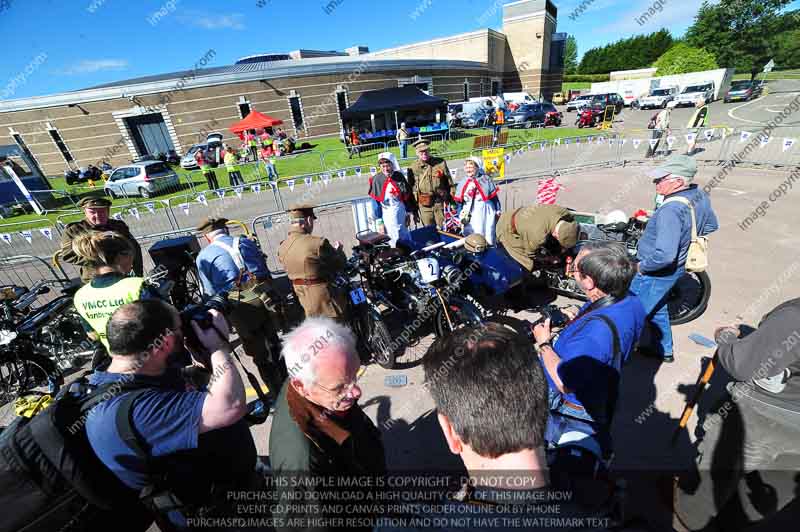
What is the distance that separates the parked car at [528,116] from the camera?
24.6 meters

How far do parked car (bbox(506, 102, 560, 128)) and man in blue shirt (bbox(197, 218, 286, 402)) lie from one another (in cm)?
2605

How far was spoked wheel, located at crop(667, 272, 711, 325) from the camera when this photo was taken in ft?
13.2

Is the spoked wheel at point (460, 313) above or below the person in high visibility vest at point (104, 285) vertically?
below

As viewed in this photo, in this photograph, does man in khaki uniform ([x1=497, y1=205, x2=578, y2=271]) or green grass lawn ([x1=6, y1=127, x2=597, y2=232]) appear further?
green grass lawn ([x1=6, y1=127, x2=597, y2=232])

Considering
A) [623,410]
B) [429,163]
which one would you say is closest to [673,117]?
[429,163]

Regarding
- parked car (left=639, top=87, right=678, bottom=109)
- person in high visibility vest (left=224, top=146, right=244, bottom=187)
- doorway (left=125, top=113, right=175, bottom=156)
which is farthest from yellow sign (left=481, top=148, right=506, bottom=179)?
parked car (left=639, top=87, right=678, bottom=109)

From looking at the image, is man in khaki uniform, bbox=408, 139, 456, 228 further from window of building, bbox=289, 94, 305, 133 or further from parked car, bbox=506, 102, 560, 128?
window of building, bbox=289, 94, 305, 133

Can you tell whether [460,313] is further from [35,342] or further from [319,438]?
[35,342]

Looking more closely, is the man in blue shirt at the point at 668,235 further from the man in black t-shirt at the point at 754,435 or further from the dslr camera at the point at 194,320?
the dslr camera at the point at 194,320

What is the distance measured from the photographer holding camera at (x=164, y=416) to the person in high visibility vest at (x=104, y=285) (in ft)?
3.05

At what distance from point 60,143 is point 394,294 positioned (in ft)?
130

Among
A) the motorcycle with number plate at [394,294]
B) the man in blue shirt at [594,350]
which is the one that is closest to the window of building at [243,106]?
the motorcycle with number plate at [394,294]

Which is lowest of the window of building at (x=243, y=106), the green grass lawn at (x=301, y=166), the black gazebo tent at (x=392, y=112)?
the green grass lawn at (x=301, y=166)

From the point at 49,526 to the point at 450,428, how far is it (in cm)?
194
